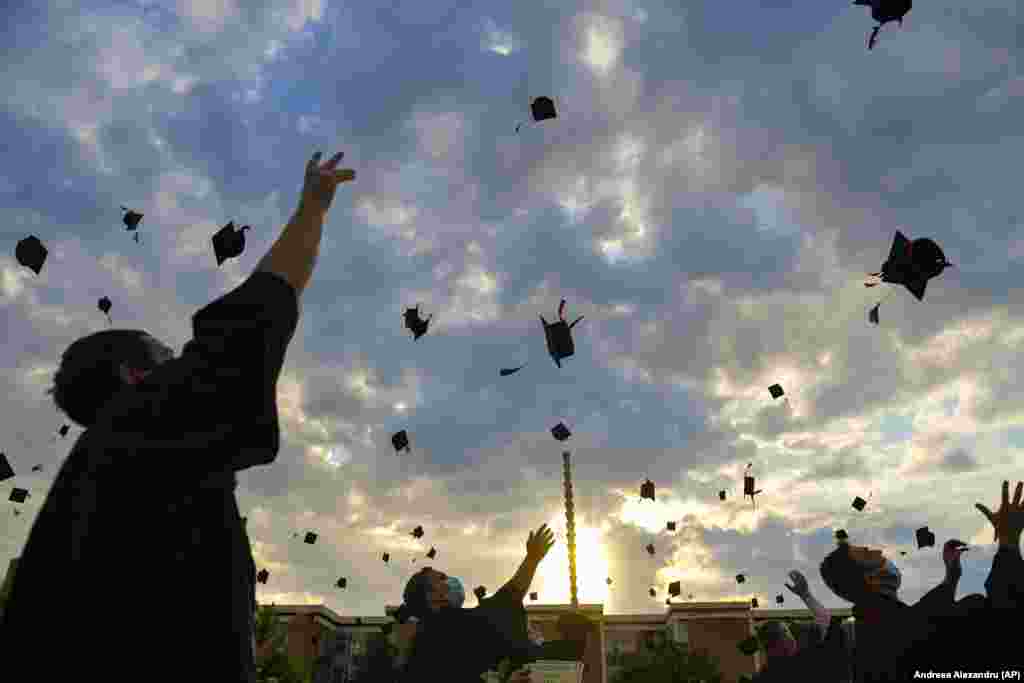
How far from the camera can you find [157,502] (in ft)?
5.44

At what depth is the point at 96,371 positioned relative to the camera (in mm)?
1978

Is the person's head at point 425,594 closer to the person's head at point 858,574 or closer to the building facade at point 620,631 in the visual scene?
the person's head at point 858,574

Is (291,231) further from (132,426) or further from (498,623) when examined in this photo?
(498,623)

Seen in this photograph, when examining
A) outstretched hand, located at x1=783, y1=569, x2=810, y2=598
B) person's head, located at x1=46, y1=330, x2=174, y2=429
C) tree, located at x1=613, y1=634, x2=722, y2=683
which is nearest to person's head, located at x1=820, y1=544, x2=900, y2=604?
outstretched hand, located at x1=783, y1=569, x2=810, y2=598

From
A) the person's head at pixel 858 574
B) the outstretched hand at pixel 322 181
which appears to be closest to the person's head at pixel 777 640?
the person's head at pixel 858 574

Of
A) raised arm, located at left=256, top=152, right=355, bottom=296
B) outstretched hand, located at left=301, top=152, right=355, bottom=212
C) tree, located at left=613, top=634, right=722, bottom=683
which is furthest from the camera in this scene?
tree, located at left=613, top=634, right=722, bottom=683

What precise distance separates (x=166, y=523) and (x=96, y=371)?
1.77 feet

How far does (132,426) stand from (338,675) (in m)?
54.3

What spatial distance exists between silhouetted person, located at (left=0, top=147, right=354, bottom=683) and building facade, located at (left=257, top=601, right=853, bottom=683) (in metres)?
53.5

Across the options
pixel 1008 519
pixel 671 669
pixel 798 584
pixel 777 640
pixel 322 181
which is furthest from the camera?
pixel 671 669

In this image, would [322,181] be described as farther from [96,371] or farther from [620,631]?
[620,631]

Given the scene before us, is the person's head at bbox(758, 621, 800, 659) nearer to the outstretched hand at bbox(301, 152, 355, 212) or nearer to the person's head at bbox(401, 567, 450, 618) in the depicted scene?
the person's head at bbox(401, 567, 450, 618)

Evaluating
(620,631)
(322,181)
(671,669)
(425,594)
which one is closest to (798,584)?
(425,594)

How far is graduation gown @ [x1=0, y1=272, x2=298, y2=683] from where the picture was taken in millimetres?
1579
